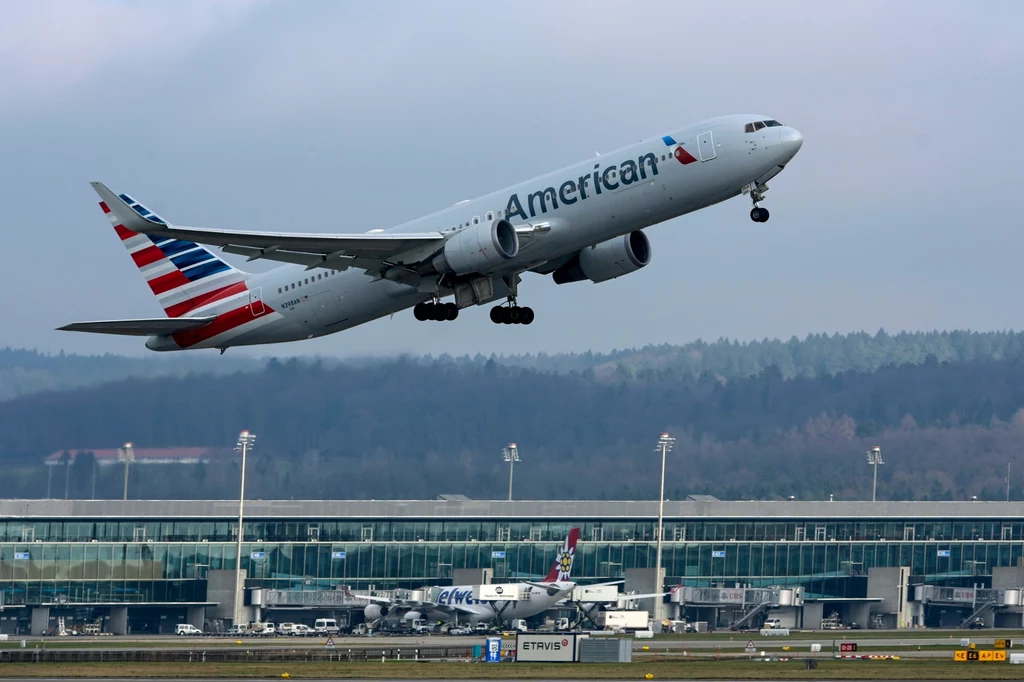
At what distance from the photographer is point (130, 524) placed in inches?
3460

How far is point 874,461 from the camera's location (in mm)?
99125

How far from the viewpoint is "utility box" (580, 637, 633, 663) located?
54156 mm

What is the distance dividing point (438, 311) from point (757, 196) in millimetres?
11069

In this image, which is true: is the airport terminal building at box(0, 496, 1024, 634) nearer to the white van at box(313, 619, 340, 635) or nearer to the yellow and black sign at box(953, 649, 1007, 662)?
the white van at box(313, 619, 340, 635)

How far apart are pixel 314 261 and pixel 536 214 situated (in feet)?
23.6

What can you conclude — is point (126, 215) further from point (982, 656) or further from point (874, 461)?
point (874, 461)

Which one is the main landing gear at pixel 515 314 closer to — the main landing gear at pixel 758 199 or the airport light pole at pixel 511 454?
→ the main landing gear at pixel 758 199

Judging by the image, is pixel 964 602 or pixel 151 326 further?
pixel 964 602

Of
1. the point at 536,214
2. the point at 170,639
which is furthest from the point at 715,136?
the point at 170,639

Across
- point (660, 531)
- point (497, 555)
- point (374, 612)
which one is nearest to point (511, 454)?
point (497, 555)

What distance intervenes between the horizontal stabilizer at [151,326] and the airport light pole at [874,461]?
60108mm

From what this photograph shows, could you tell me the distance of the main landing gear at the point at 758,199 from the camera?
137 ft

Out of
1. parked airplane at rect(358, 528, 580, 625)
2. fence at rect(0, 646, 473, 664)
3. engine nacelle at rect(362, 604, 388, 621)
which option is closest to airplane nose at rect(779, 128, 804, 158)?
fence at rect(0, 646, 473, 664)

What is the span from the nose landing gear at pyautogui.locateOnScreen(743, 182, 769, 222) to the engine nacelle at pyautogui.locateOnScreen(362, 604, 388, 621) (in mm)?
44916
